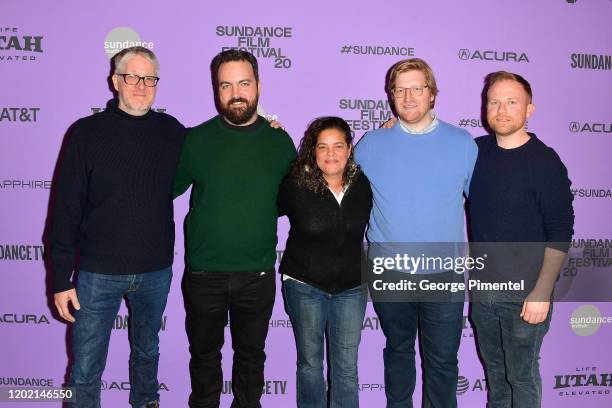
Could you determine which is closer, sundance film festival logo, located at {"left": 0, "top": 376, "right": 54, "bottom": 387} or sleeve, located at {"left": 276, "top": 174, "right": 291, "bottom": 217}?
sleeve, located at {"left": 276, "top": 174, "right": 291, "bottom": 217}

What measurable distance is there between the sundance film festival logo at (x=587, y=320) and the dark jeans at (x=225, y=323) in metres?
2.12

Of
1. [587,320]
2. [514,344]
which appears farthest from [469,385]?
[514,344]

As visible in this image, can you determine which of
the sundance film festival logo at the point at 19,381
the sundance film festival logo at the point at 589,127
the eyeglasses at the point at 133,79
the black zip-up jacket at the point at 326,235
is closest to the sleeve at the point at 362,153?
the black zip-up jacket at the point at 326,235

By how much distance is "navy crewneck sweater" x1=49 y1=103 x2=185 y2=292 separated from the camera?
1.98 metres

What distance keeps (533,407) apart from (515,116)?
54.9 inches

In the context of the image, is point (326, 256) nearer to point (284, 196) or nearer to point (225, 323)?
point (284, 196)

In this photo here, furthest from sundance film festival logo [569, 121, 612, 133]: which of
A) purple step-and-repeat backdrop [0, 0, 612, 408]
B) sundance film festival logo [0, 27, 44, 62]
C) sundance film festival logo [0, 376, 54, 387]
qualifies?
sundance film festival logo [0, 376, 54, 387]

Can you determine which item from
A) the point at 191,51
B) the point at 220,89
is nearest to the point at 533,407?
the point at 220,89

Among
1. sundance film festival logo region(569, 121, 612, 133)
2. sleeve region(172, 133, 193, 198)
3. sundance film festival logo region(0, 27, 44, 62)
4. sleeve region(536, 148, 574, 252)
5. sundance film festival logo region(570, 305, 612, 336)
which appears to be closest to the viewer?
sleeve region(536, 148, 574, 252)

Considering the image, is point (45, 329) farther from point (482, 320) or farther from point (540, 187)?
point (540, 187)

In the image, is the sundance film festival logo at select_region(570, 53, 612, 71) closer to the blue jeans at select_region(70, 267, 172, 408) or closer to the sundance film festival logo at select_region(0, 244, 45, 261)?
the blue jeans at select_region(70, 267, 172, 408)

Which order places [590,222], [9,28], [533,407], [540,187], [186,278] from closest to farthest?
[540,187] < [533,407] < [186,278] < [9,28] < [590,222]

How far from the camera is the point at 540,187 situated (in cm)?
193

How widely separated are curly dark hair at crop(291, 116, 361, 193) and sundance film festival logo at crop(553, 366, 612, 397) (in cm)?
212
